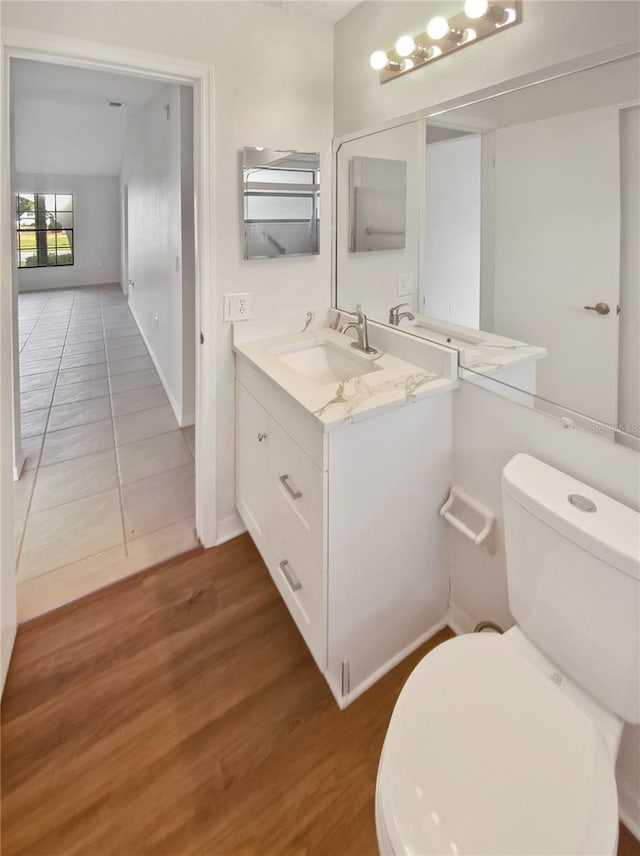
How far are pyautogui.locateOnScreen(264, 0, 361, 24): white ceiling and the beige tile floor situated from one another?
2.17m

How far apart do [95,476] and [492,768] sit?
2489 millimetres

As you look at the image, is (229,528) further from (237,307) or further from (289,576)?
(237,307)

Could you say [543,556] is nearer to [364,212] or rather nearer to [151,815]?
[151,815]

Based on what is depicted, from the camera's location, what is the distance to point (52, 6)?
4.76 feet

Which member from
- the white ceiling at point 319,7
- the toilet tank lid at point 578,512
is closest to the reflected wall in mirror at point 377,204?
the white ceiling at point 319,7

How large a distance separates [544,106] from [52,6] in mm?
1485

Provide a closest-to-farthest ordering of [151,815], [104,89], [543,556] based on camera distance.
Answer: [543,556] < [151,815] < [104,89]

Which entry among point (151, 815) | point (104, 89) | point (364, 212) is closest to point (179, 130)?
point (104, 89)

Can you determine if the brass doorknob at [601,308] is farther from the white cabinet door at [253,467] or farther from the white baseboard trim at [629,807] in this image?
the white baseboard trim at [629,807]

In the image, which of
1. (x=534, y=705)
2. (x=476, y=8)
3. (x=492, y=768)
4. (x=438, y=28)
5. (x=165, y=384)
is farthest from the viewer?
(x=165, y=384)

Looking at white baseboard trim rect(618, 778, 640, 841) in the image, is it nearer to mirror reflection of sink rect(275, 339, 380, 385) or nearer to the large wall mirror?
the large wall mirror

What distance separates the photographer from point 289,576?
160 cm

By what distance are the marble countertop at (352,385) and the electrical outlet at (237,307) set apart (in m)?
0.12

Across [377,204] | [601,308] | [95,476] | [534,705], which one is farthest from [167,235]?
[534,705]
